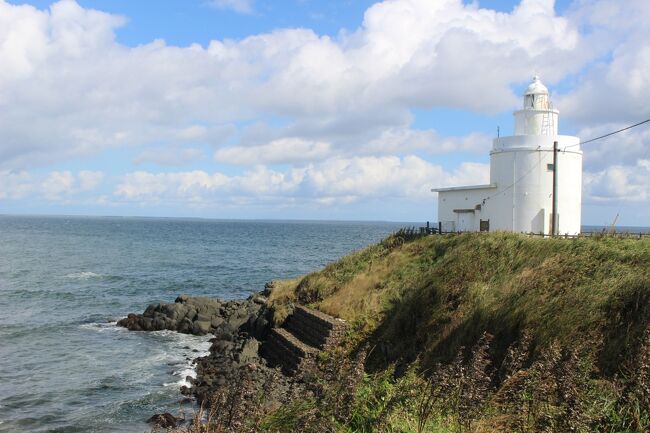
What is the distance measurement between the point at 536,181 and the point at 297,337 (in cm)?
1246

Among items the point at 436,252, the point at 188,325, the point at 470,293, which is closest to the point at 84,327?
the point at 188,325

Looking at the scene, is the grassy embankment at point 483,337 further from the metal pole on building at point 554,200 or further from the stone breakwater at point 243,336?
the metal pole on building at point 554,200

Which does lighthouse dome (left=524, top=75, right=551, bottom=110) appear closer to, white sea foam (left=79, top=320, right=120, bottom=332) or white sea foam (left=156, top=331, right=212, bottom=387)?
white sea foam (left=156, top=331, right=212, bottom=387)

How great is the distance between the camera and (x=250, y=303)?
32688 millimetres

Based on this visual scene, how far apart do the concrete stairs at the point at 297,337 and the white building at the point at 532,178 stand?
1000cm

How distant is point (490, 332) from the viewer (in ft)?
44.4

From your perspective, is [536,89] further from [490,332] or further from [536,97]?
[490,332]

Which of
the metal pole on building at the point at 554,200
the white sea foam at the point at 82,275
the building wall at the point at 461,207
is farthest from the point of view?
the white sea foam at the point at 82,275

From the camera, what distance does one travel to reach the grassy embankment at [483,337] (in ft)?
19.0

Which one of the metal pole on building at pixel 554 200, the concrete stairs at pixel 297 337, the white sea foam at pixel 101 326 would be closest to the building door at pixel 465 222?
the metal pole on building at pixel 554 200

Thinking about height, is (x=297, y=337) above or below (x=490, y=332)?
below

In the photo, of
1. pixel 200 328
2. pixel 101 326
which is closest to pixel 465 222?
pixel 200 328

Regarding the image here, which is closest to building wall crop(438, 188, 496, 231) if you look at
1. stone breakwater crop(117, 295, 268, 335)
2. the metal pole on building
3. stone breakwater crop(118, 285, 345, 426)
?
the metal pole on building

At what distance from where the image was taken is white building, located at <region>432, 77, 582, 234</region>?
25.3 metres
